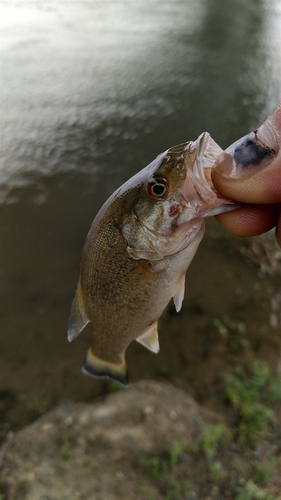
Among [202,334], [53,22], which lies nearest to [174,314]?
[202,334]

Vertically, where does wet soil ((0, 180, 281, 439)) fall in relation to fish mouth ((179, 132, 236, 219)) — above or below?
below

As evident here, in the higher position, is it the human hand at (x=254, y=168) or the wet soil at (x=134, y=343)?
the human hand at (x=254, y=168)

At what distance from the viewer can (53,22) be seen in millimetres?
16641

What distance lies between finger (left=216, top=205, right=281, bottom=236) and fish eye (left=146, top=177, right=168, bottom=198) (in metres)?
0.48

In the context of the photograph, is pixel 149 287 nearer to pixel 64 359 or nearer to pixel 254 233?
pixel 254 233

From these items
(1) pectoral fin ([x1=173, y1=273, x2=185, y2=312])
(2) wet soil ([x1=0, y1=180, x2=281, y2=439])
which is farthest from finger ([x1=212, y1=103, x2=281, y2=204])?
(2) wet soil ([x1=0, y1=180, x2=281, y2=439])

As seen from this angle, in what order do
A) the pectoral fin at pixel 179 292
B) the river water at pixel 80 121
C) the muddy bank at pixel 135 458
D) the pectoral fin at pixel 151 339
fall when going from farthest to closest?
1. the river water at pixel 80 121
2. the muddy bank at pixel 135 458
3. the pectoral fin at pixel 151 339
4. the pectoral fin at pixel 179 292

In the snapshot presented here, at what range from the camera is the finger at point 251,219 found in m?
2.10

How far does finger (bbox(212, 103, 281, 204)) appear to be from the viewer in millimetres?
1679

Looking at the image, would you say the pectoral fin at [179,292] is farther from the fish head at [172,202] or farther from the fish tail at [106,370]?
the fish tail at [106,370]

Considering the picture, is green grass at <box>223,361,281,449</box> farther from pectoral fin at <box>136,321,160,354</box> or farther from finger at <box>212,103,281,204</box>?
finger at <box>212,103,281,204</box>

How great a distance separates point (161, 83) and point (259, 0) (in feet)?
58.6

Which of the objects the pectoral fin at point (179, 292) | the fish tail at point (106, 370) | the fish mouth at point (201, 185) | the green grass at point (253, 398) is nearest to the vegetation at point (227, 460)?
the green grass at point (253, 398)

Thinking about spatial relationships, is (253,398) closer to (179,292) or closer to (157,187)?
(179,292)
